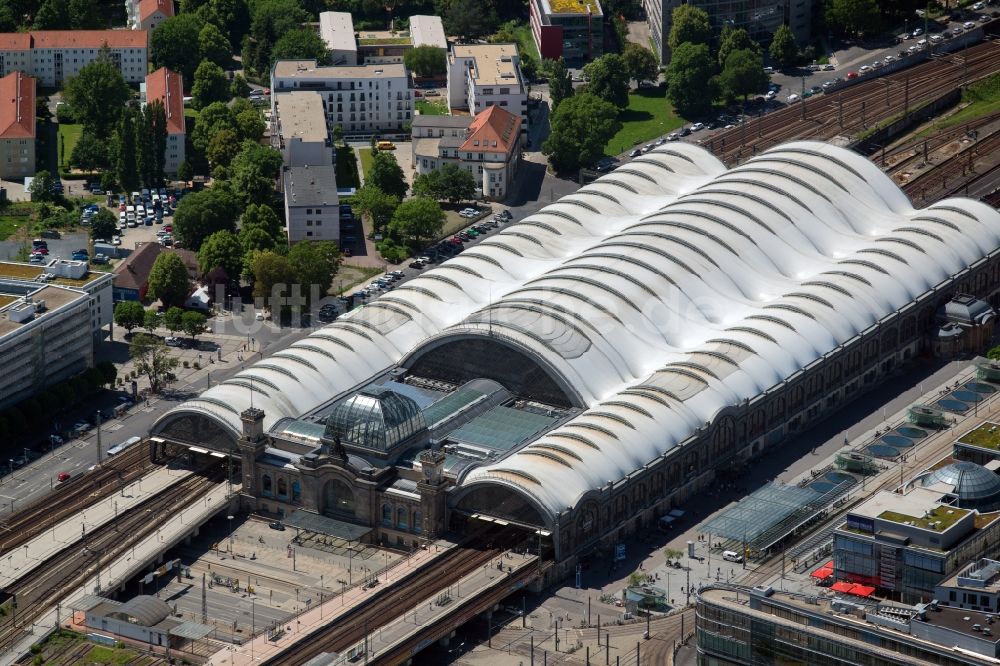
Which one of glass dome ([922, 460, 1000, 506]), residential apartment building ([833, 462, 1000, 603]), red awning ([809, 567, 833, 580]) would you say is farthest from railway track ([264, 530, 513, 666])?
glass dome ([922, 460, 1000, 506])

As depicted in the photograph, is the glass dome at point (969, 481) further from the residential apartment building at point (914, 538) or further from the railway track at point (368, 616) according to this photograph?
the railway track at point (368, 616)

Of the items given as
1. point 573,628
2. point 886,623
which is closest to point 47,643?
point 573,628

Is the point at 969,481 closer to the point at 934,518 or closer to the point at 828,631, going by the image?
the point at 934,518

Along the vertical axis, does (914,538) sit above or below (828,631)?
above

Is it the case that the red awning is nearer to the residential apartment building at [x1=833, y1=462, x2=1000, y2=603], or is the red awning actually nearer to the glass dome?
the residential apartment building at [x1=833, y1=462, x2=1000, y2=603]

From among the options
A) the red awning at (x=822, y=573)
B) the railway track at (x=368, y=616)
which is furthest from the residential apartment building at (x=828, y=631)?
the railway track at (x=368, y=616)

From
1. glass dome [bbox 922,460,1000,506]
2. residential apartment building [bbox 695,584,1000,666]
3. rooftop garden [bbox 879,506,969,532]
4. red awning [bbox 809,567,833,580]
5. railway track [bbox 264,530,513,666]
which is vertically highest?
glass dome [bbox 922,460,1000,506]

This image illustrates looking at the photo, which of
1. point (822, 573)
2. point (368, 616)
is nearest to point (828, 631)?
point (822, 573)
